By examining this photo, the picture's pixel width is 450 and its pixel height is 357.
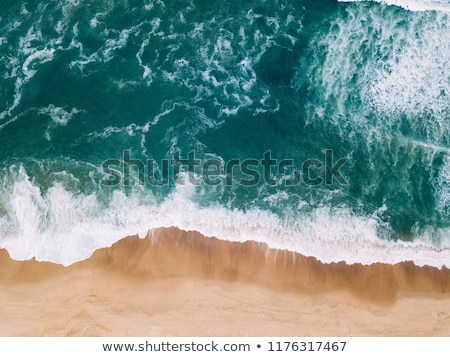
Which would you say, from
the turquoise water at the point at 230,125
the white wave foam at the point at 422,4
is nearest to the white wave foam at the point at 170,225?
the turquoise water at the point at 230,125

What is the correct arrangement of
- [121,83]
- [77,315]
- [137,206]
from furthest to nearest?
[121,83] < [137,206] < [77,315]

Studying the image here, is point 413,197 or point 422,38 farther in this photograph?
→ point 422,38

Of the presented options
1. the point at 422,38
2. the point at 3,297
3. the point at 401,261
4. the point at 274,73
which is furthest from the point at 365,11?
the point at 3,297

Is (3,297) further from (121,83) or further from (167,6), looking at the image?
(167,6)

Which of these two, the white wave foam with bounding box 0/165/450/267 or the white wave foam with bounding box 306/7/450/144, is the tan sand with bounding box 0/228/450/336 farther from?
the white wave foam with bounding box 306/7/450/144

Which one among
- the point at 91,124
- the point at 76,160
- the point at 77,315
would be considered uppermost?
the point at 91,124

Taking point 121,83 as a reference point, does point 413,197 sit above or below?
below
